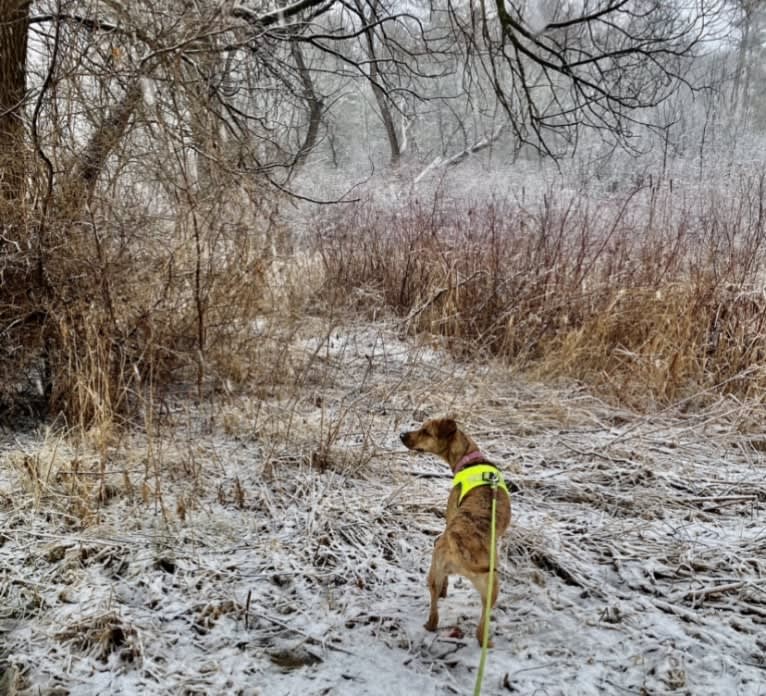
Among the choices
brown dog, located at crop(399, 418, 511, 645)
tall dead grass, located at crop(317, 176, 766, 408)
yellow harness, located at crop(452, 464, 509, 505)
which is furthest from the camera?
tall dead grass, located at crop(317, 176, 766, 408)

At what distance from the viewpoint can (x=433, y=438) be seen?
1.98m

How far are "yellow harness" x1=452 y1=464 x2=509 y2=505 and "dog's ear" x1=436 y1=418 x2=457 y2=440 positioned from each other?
225mm

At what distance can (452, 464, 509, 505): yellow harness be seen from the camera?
1.65 meters

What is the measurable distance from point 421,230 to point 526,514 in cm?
349

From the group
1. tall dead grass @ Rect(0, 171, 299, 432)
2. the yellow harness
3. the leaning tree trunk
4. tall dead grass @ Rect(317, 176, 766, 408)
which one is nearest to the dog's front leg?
the yellow harness

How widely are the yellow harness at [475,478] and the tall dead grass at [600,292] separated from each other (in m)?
1.73

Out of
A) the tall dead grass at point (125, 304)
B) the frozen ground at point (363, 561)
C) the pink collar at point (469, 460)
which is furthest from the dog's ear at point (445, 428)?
the tall dead grass at point (125, 304)

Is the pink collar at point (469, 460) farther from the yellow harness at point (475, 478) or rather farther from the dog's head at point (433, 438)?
the dog's head at point (433, 438)

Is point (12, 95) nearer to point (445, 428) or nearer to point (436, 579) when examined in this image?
point (445, 428)

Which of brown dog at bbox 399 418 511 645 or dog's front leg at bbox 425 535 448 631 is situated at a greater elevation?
brown dog at bbox 399 418 511 645

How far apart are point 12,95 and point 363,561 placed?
290 centimetres

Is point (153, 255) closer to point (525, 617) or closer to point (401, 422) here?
point (401, 422)

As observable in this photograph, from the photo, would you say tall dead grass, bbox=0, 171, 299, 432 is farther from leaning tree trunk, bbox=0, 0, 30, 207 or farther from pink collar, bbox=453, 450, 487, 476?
pink collar, bbox=453, 450, 487, 476

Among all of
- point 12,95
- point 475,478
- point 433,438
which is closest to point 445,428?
point 433,438
